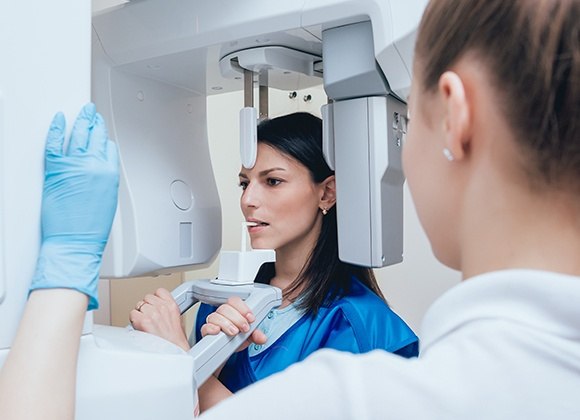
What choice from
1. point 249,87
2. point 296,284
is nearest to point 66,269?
point 249,87

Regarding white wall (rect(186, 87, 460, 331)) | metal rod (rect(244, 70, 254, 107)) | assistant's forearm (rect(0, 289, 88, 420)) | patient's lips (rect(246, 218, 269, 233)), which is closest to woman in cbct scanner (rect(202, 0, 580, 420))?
assistant's forearm (rect(0, 289, 88, 420))

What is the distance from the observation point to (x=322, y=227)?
59.4 inches

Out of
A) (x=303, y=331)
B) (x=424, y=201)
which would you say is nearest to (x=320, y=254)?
(x=303, y=331)

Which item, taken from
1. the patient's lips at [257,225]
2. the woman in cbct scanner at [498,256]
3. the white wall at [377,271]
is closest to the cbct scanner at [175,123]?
the patient's lips at [257,225]

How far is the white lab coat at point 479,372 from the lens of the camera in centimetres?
39

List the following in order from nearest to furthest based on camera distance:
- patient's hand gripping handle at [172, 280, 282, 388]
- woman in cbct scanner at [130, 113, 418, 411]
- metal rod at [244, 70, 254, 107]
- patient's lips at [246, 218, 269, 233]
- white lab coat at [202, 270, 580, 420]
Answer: white lab coat at [202, 270, 580, 420] → patient's hand gripping handle at [172, 280, 282, 388] → metal rod at [244, 70, 254, 107] → woman in cbct scanner at [130, 113, 418, 411] → patient's lips at [246, 218, 269, 233]

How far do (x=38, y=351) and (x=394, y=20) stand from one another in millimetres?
643

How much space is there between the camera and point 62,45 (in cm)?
75

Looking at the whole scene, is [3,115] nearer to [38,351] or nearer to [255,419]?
[38,351]

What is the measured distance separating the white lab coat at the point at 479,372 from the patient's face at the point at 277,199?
0.98m

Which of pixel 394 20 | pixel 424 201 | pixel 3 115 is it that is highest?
pixel 394 20

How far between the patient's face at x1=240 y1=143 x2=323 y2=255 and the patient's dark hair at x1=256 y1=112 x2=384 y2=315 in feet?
0.08

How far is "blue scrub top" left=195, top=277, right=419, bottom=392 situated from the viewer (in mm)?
1264

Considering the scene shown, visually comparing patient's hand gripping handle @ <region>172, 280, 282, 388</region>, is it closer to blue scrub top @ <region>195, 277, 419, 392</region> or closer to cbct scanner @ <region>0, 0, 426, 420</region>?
cbct scanner @ <region>0, 0, 426, 420</region>
